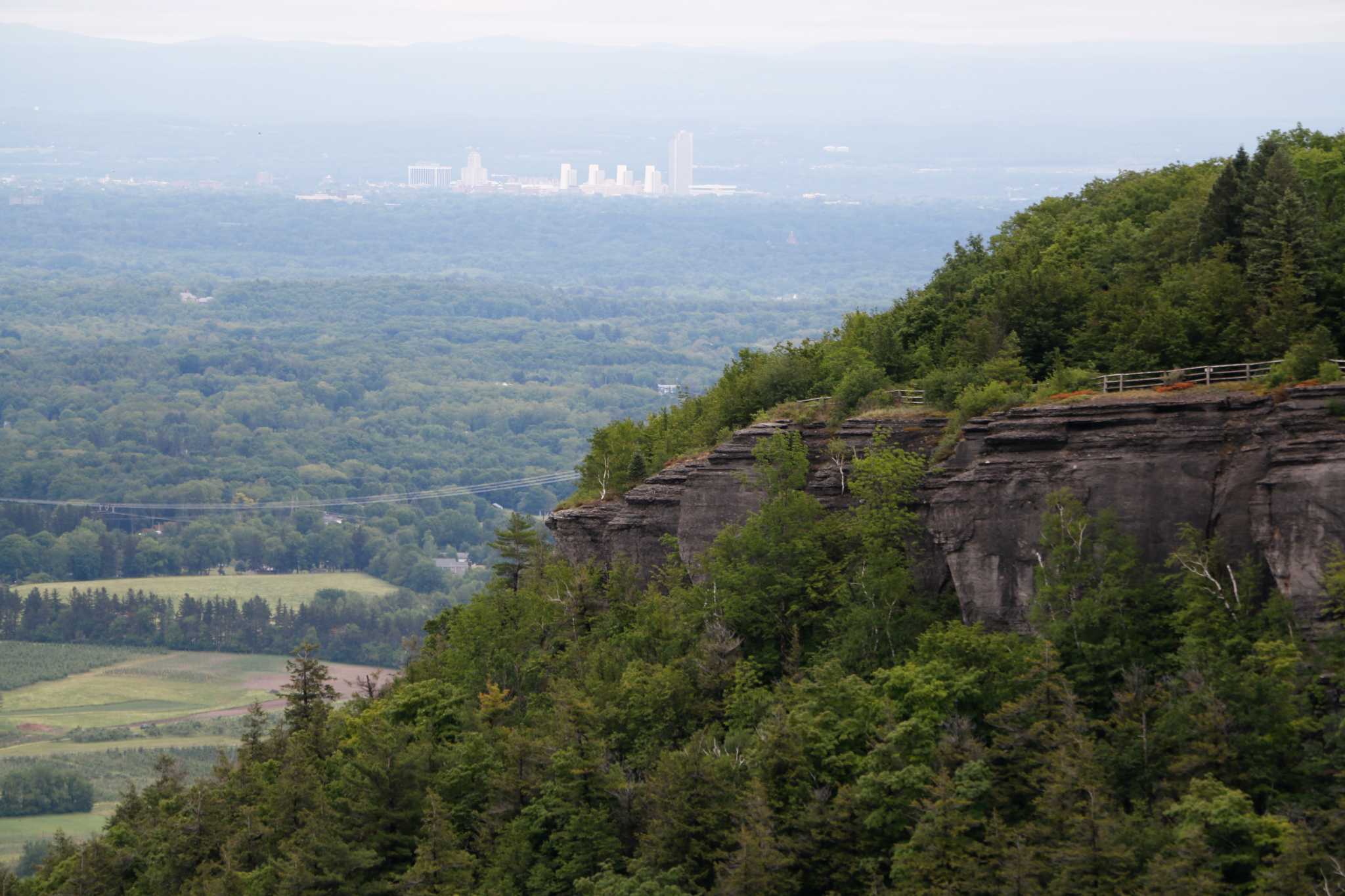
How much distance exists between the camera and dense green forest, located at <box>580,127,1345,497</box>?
57.2 metres

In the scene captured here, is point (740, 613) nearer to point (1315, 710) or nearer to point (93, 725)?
point (1315, 710)

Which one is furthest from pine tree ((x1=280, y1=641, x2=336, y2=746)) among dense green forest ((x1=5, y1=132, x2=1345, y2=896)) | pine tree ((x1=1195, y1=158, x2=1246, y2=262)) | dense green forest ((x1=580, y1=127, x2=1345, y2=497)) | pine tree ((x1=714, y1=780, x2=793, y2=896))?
pine tree ((x1=1195, y1=158, x2=1246, y2=262))

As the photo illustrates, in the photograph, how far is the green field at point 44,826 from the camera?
391 feet

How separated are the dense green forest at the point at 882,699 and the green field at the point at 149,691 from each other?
80.9m

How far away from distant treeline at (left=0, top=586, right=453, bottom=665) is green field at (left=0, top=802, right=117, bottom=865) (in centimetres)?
5355

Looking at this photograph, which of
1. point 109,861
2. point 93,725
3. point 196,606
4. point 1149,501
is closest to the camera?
point 1149,501

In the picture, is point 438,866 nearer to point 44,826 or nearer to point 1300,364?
point 1300,364

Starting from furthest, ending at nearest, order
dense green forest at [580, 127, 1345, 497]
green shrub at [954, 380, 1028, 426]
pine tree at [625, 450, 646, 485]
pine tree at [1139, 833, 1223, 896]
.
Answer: pine tree at [625, 450, 646, 485] → dense green forest at [580, 127, 1345, 497] → green shrub at [954, 380, 1028, 426] → pine tree at [1139, 833, 1223, 896]

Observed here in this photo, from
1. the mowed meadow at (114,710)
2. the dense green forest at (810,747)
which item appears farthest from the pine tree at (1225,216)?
the mowed meadow at (114,710)

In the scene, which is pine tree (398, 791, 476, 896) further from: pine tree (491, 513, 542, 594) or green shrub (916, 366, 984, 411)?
green shrub (916, 366, 984, 411)

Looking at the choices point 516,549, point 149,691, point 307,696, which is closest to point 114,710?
point 149,691

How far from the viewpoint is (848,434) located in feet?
201

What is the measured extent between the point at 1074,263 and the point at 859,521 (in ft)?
47.7

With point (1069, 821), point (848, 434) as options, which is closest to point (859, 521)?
point (848, 434)
